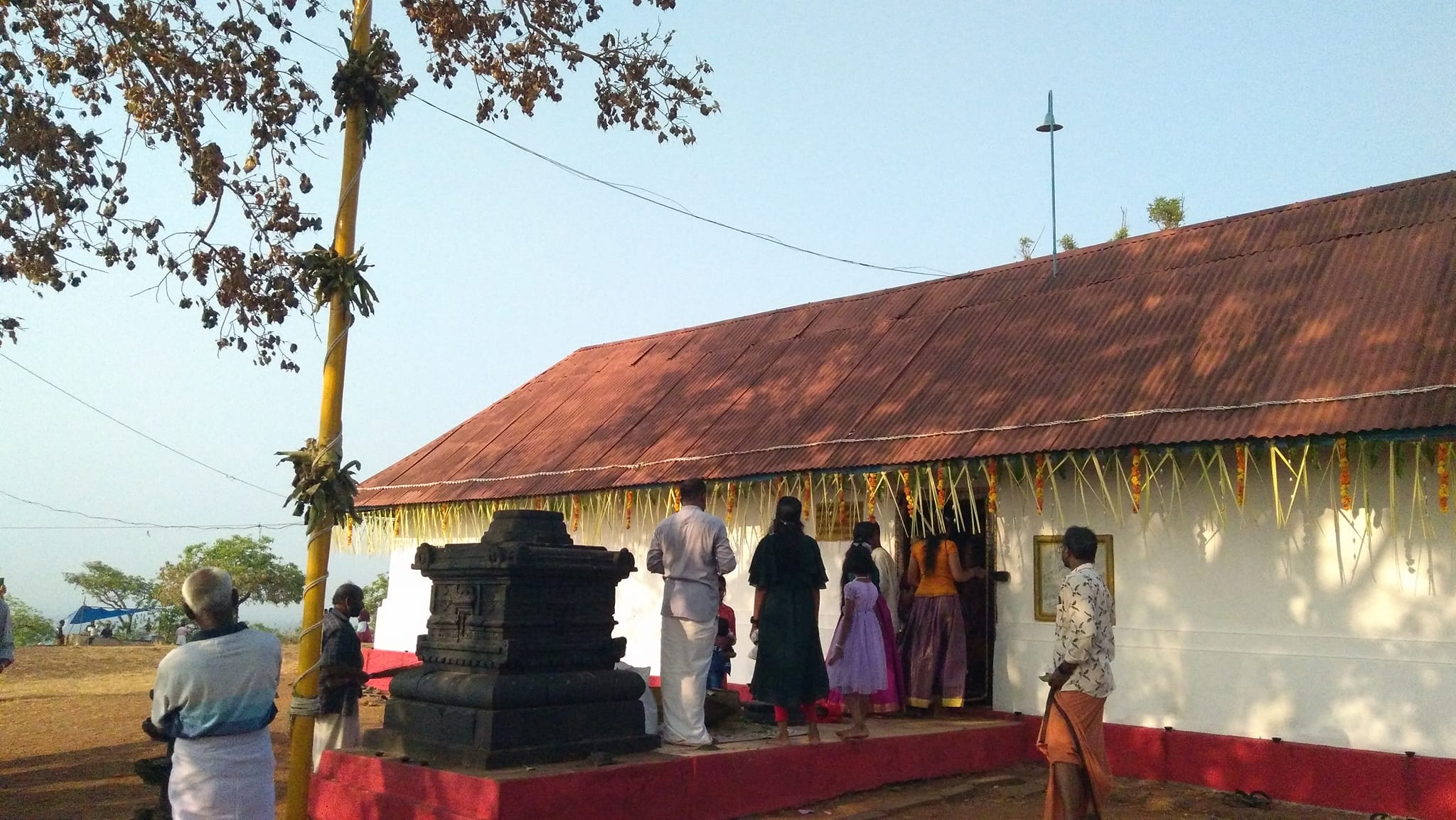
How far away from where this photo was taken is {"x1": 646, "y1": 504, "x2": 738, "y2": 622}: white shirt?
7.37 m

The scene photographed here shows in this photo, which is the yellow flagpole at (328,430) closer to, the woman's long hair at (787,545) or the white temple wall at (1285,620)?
the woman's long hair at (787,545)

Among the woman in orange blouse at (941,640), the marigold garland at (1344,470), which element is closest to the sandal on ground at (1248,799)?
the marigold garland at (1344,470)

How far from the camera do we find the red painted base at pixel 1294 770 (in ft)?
24.0

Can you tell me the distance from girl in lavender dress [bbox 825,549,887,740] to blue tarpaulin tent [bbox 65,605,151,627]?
149ft

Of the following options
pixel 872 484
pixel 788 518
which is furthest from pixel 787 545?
pixel 872 484

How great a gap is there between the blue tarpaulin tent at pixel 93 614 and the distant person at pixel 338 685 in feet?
144

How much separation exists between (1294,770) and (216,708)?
7.03 meters

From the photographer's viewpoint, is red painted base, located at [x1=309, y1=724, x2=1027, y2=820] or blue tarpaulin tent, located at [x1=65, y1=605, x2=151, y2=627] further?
blue tarpaulin tent, located at [x1=65, y1=605, x2=151, y2=627]

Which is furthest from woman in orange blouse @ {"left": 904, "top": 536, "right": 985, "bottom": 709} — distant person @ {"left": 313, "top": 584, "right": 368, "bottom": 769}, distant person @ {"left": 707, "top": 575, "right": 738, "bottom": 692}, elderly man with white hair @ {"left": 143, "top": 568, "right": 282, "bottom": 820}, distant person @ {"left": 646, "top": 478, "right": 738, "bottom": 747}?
elderly man with white hair @ {"left": 143, "top": 568, "right": 282, "bottom": 820}

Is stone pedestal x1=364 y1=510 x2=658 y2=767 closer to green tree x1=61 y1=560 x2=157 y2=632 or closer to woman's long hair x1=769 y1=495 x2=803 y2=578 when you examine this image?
woman's long hair x1=769 y1=495 x2=803 y2=578

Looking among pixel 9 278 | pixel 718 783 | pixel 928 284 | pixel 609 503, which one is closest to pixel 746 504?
pixel 609 503

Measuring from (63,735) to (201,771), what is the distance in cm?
914

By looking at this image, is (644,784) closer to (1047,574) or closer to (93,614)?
(1047,574)

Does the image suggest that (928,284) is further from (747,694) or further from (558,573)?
(558,573)
